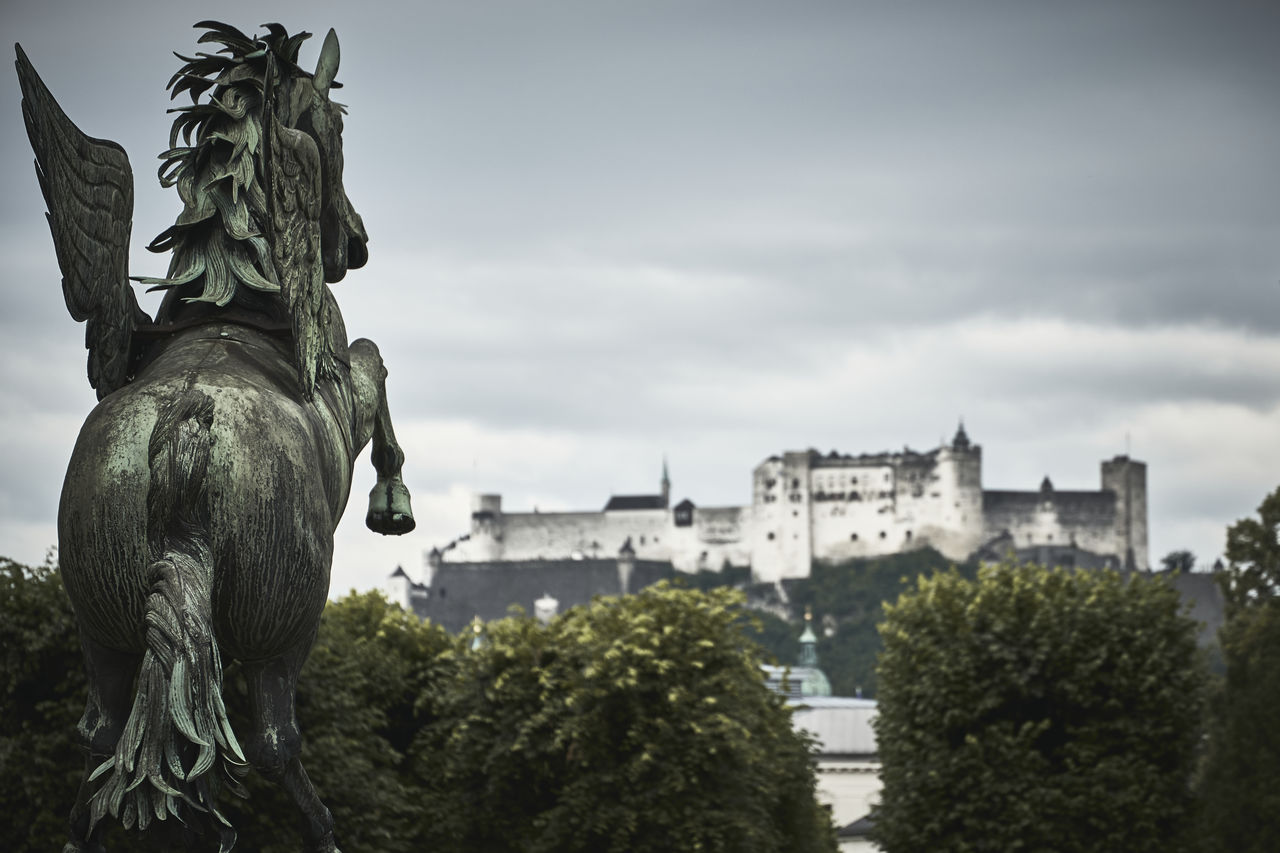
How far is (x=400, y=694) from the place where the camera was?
34.6 m

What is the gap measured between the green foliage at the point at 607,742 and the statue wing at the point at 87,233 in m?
24.4

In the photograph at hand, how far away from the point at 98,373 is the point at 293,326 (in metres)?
0.80

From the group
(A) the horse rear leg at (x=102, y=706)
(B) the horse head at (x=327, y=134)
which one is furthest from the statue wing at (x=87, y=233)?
(A) the horse rear leg at (x=102, y=706)

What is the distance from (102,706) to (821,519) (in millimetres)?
158526

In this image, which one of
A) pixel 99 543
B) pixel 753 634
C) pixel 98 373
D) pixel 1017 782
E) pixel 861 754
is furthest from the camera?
pixel 753 634

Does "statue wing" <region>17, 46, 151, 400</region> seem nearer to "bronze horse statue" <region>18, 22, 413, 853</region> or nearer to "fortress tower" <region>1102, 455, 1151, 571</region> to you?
"bronze horse statue" <region>18, 22, 413, 853</region>

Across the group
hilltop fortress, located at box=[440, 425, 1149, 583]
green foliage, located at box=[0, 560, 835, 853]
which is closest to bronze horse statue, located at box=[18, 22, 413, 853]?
green foliage, located at box=[0, 560, 835, 853]

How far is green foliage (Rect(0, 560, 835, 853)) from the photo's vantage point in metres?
29.5

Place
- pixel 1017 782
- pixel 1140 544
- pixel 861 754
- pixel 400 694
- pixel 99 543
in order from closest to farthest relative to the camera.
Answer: pixel 99 543 → pixel 1017 782 → pixel 400 694 → pixel 861 754 → pixel 1140 544

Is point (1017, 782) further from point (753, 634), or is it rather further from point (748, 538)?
point (748, 538)

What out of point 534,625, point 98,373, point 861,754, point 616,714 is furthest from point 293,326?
point 861,754

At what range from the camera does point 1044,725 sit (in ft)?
106

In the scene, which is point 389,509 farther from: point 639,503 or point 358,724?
point 639,503

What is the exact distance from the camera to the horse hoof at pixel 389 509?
8.62 m
